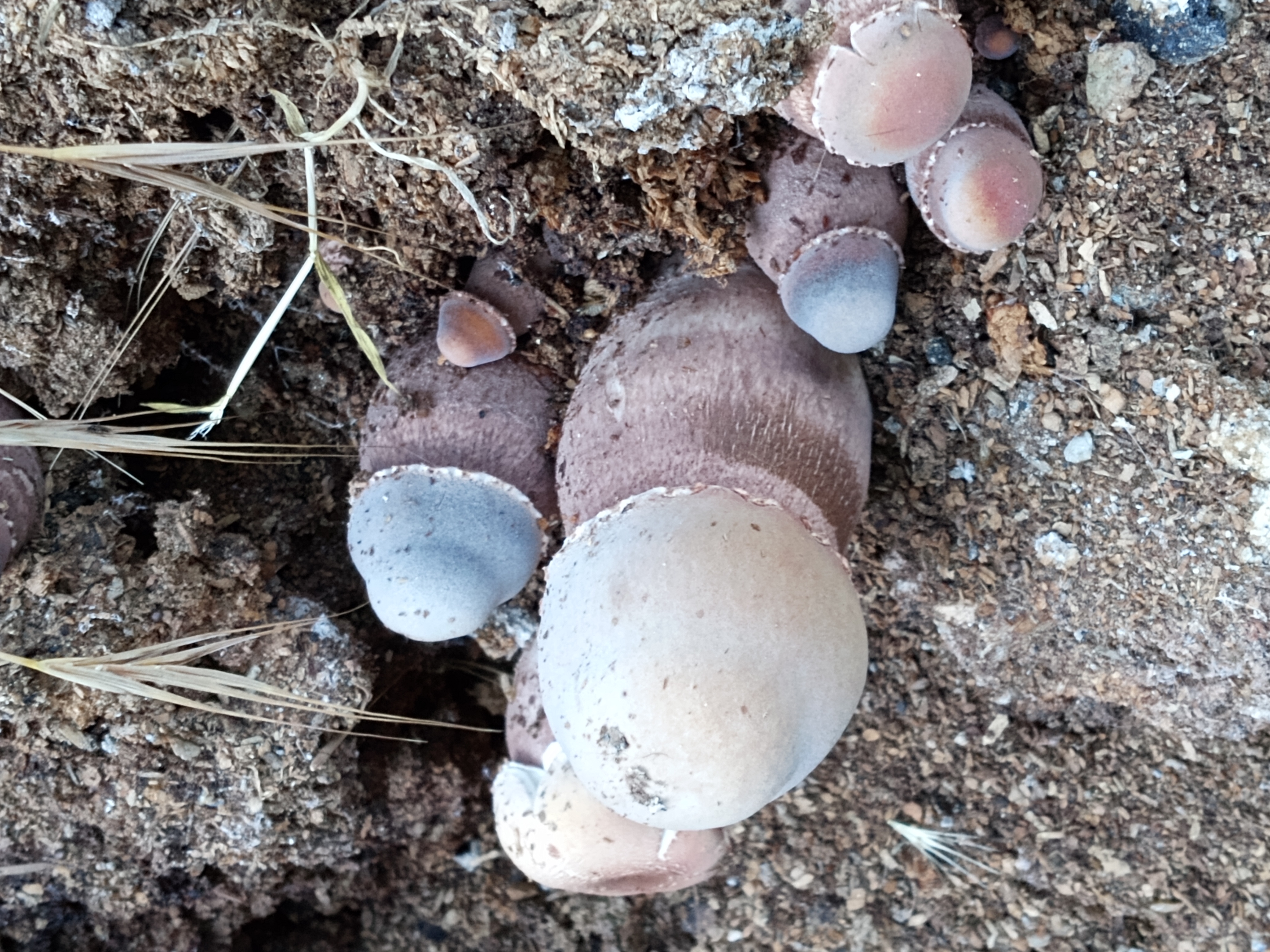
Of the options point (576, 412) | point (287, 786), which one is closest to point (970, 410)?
point (576, 412)

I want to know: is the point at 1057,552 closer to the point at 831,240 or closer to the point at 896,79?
the point at 831,240

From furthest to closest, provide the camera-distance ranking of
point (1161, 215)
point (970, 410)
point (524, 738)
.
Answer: point (524, 738), point (970, 410), point (1161, 215)

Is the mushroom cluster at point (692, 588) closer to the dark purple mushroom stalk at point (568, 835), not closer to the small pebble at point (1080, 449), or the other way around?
the dark purple mushroom stalk at point (568, 835)

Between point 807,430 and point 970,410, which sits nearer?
point 807,430

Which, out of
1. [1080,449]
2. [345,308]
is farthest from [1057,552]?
[345,308]

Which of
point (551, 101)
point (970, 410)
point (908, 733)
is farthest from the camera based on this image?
point (908, 733)

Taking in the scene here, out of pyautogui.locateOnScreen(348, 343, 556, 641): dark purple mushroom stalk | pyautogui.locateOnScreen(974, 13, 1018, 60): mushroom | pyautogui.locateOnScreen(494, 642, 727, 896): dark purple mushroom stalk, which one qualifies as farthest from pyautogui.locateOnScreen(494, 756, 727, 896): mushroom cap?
pyautogui.locateOnScreen(974, 13, 1018, 60): mushroom

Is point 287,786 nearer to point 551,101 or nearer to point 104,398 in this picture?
point 104,398
